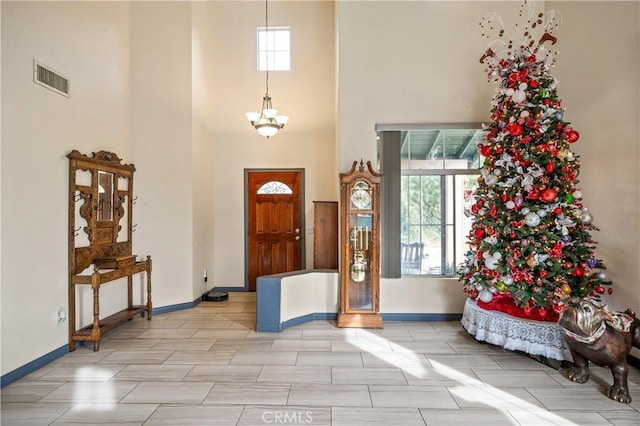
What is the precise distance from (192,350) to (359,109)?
3.44 m

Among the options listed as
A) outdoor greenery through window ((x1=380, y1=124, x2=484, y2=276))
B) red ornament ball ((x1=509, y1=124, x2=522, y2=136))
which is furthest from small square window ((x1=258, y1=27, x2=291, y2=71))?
red ornament ball ((x1=509, y1=124, x2=522, y2=136))

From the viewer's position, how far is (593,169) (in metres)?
3.67

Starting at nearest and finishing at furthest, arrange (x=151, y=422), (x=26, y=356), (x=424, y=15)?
(x=151, y=422)
(x=26, y=356)
(x=424, y=15)

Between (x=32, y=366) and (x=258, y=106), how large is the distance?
15.3 ft

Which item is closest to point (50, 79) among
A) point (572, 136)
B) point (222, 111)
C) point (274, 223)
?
point (222, 111)

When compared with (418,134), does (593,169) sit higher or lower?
lower

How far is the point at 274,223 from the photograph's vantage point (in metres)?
6.43

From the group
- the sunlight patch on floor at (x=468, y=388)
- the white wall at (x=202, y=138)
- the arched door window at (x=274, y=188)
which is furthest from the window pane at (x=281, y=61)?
the sunlight patch on floor at (x=468, y=388)

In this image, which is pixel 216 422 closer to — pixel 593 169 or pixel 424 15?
pixel 593 169

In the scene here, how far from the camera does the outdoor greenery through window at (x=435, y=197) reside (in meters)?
4.55

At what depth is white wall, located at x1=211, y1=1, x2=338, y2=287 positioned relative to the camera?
6059 millimetres

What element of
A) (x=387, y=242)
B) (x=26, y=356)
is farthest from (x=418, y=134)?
(x=26, y=356)

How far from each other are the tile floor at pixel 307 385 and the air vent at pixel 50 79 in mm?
2658

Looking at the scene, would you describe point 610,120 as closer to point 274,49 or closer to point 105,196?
point 274,49
